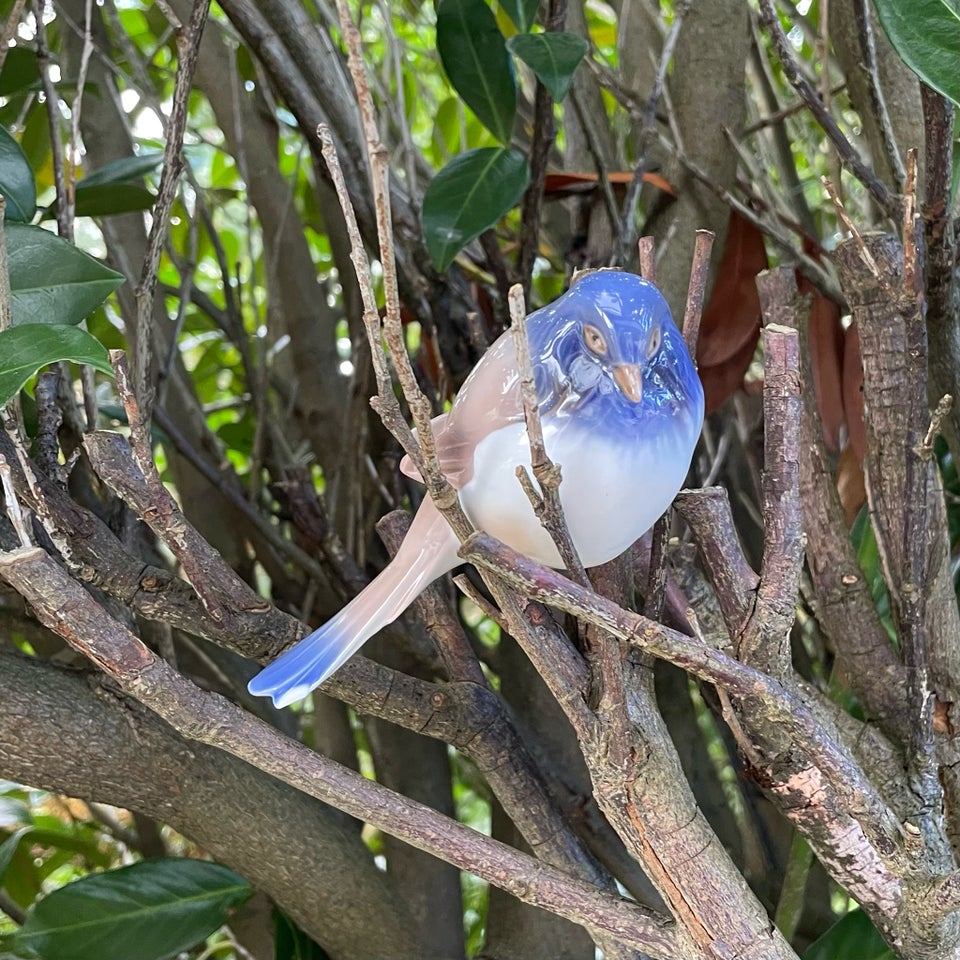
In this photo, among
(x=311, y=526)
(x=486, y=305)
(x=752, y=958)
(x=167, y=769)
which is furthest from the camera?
(x=486, y=305)

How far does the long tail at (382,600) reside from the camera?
1.24 ft

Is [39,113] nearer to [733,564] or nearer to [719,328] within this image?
[719,328]

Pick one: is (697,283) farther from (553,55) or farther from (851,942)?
(851,942)

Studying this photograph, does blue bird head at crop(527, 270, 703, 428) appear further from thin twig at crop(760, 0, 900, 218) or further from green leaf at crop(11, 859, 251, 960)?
green leaf at crop(11, 859, 251, 960)

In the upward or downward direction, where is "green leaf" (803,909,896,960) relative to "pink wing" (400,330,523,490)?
downward

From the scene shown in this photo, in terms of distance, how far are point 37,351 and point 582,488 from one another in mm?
213

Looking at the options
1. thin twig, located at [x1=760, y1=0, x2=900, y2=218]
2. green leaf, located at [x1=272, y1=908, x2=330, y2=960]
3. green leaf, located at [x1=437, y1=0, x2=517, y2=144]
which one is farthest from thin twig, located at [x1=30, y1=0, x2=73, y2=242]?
green leaf, located at [x1=272, y1=908, x2=330, y2=960]

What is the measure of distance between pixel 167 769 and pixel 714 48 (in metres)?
0.65

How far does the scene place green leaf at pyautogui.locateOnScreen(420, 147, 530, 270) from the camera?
596 millimetres

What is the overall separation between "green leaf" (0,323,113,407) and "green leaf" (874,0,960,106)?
14.0 inches

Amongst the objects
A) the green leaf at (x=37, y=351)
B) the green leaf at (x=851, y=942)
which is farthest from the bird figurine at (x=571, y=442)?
the green leaf at (x=851, y=942)

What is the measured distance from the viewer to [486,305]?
800mm

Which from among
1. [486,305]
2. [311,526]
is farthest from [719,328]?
[311,526]

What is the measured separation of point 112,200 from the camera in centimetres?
65
